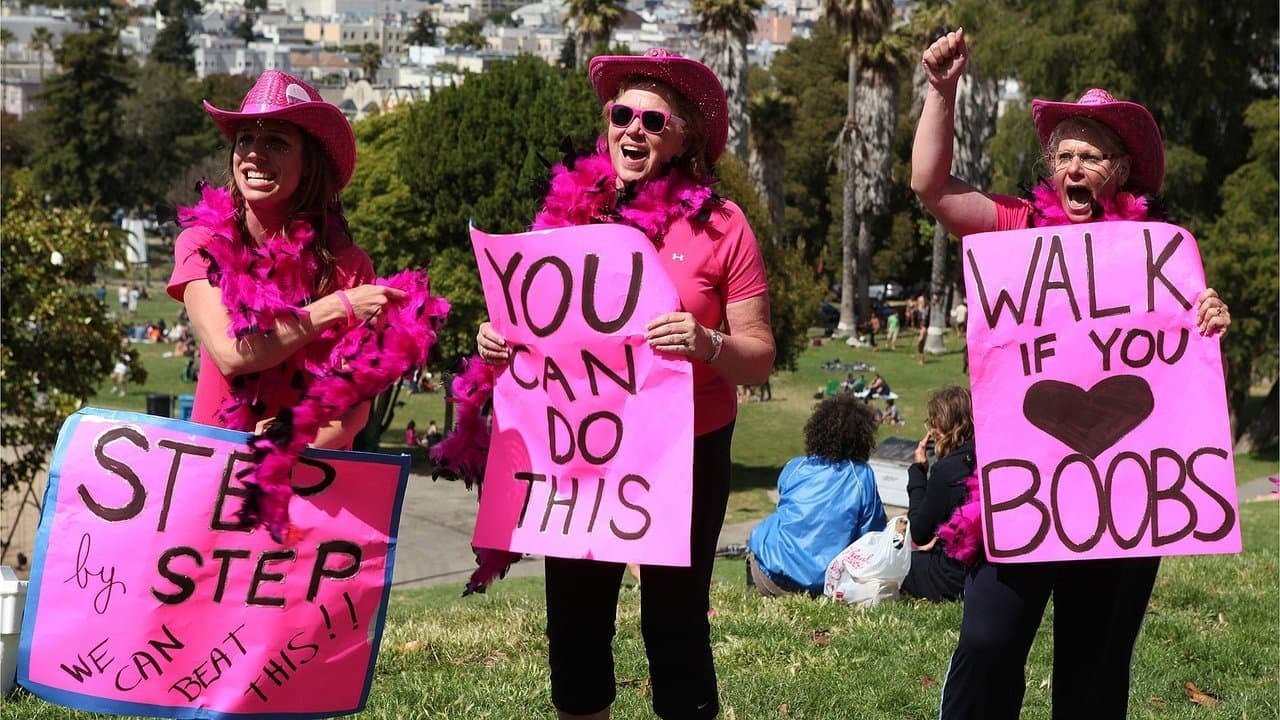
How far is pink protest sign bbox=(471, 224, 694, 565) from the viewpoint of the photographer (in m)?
3.98

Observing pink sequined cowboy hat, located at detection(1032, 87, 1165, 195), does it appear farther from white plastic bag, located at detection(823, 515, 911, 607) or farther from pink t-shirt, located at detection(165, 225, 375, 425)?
white plastic bag, located at detection(823, 515, 911, 607)

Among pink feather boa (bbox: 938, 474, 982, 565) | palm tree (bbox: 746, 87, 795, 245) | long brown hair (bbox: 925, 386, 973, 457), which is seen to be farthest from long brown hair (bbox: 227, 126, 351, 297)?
palm tree (bbox: 746, 87, 795, 245)

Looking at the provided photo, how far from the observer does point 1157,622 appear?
679 centimetres

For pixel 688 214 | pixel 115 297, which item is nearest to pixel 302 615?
pixel 688 214

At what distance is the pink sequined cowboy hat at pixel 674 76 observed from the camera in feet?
13.7

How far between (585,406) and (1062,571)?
139 cm

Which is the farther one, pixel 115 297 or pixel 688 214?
pixel 115 297

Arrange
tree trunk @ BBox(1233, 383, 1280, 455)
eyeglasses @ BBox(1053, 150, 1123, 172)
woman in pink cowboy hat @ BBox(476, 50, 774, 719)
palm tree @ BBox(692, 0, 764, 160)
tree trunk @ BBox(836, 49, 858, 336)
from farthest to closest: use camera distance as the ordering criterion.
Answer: tree trunk @ BBox(836, 49, 858, 336) → palm tree @ BBox(692, 0, 764, 160) → tree trunk @ BBox(1233, 383, 1280, 455) → eyeglasses @ BBox(1053, 150, 1123, 172) → woman in pink cowboy hat @ BBox(476, 50, 774, 719)

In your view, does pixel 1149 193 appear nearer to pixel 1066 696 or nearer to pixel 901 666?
pixel 1066 696

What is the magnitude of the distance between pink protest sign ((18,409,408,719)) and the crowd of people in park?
0.11m

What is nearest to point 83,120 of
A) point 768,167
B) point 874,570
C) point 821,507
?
point 768,167

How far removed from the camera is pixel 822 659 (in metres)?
6.04

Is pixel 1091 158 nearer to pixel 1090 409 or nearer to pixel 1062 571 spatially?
pixel 1090 409

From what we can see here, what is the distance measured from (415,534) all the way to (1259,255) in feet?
52.1
